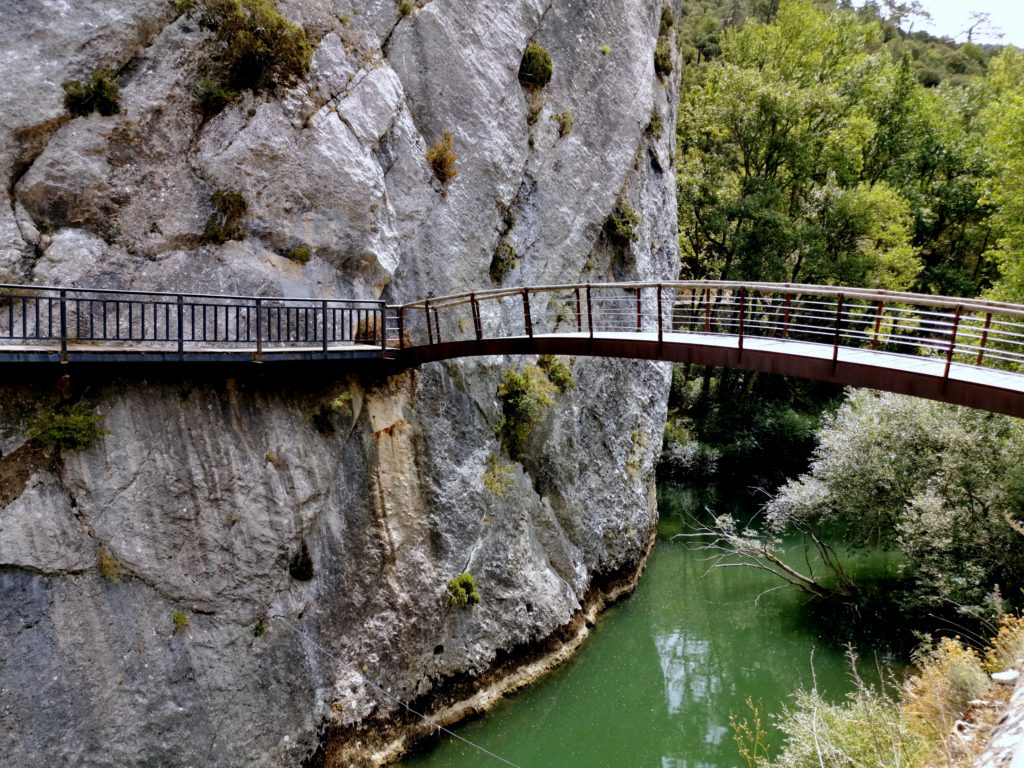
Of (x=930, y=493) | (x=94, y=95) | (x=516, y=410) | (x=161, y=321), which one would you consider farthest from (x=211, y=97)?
(x=930, y=493)

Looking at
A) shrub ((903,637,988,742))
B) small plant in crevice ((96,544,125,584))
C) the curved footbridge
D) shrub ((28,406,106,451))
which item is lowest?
shrub ((903,637,988,742))

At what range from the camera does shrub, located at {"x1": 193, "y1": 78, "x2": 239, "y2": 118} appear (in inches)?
471

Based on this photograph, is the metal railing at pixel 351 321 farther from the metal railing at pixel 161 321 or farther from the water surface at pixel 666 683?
the water surface at pixel 666 683

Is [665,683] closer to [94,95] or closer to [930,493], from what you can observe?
[930,493]

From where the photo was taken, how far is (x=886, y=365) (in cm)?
890

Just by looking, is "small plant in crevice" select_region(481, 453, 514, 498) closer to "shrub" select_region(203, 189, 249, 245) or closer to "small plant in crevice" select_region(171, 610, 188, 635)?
"small plant in crevice" select_region(171, 610, 188, 635)

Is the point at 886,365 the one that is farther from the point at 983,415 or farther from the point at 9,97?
the point at 9,97

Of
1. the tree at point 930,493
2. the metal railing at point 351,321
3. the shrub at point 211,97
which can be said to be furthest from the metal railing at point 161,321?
the tree at point 930,493

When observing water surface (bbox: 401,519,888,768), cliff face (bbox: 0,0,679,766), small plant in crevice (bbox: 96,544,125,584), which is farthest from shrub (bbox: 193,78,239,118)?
water surface (bbox: 401,519,888,768)

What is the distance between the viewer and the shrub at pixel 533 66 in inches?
664

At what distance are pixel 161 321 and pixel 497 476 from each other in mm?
7260

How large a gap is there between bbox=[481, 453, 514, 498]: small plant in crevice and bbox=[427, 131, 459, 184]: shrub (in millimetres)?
5964

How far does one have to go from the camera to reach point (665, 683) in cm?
1631

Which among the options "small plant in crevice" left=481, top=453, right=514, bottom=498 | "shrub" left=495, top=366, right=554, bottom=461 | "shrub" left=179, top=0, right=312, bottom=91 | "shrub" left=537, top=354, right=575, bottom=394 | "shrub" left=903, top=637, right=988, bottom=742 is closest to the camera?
"shrub" left=903, top=637, right=988, bottom=742
